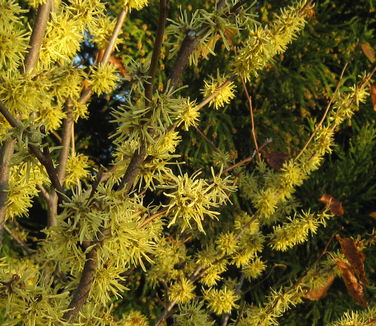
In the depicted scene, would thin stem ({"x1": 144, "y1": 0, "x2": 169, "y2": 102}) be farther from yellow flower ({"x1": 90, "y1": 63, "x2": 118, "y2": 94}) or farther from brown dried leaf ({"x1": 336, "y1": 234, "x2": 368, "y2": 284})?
brown dried leaf ({"x1": 336, "y1": 234, "x2": 368, "y2": 284})

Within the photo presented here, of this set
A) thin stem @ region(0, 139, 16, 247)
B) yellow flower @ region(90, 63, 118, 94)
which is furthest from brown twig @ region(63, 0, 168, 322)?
yellow flower @ region(90, 63, 118, 94)

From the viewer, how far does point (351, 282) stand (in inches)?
64.1

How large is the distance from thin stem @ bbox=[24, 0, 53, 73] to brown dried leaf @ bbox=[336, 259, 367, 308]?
102 cm

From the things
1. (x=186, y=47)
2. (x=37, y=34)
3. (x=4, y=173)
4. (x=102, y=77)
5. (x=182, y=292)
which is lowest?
(x=182, y=292)

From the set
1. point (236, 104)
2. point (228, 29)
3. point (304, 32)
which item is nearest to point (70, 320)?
point (228, 29)

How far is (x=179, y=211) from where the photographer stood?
91cm

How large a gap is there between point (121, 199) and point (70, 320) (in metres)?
0.24

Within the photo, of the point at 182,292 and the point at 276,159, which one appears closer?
the point at 182,292

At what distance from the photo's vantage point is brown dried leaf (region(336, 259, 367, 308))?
1620mm

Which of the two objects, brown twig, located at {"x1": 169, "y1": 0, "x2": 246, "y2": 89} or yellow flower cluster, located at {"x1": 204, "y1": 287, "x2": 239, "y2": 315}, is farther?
yellow flower cluster, located at {"x1": 204, "y1": 287, "x2": 239, "y2": 315}

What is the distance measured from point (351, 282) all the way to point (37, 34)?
111 centimetres

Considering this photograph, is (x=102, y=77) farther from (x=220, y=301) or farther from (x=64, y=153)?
(x=220, y=301)

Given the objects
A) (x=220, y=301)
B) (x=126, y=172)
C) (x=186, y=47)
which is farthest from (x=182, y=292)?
(x=186, y=47)

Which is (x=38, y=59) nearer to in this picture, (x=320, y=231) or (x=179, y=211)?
(x=179, y=211)
